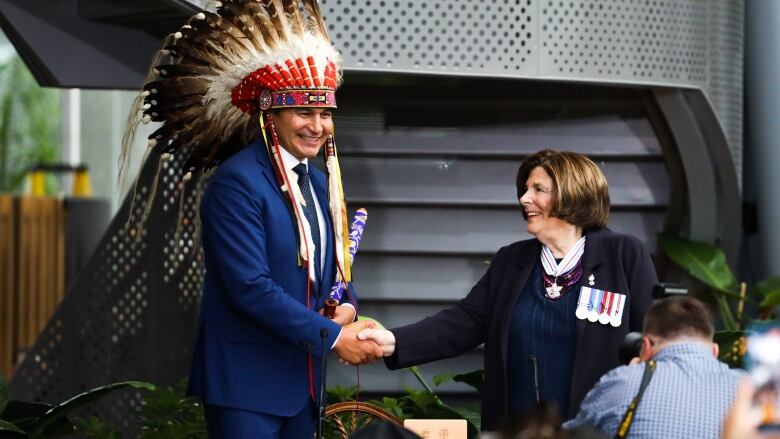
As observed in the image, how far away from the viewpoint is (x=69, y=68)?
21.9ft

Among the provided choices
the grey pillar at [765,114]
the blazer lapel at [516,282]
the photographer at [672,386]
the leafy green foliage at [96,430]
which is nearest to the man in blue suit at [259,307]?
the blazer lapel at [516,282]

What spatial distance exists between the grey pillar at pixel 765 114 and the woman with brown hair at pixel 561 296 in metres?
3.41

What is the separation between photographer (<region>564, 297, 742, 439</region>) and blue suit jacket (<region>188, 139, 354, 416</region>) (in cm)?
107

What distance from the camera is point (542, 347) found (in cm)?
417

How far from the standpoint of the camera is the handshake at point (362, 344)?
13.9ft

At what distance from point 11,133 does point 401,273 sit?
51.5ft

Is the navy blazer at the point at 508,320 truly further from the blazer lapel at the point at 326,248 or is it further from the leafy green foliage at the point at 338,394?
the leafy green foliage at the point at 338,394

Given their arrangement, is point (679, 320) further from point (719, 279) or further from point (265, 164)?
point (719, 279)

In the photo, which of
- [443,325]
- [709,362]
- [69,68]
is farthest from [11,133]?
[709,362]

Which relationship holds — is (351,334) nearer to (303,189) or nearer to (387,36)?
(303,189)

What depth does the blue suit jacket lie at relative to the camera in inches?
157

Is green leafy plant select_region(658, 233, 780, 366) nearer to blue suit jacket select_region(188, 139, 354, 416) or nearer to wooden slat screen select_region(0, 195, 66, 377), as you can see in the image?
blue suit jacket select_region(188, 139, 354, 416)

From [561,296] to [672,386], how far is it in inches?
38.3

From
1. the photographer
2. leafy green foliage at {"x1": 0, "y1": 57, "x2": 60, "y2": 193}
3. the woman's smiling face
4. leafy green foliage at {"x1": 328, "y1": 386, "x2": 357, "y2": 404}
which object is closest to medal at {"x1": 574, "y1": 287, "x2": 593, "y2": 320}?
the photographer
